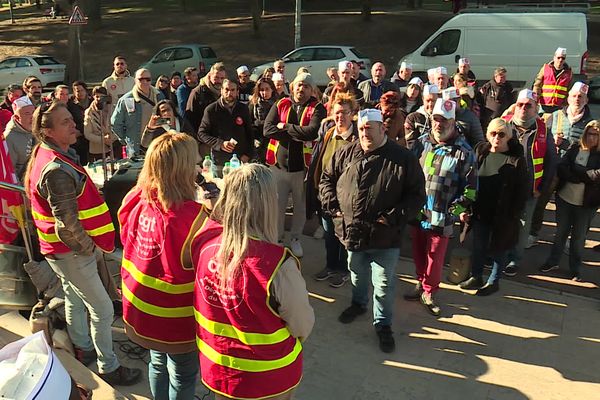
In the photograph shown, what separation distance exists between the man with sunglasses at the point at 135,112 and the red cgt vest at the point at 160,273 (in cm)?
373

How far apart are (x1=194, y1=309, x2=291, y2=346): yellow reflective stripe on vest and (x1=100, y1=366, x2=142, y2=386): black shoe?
4.93 feet

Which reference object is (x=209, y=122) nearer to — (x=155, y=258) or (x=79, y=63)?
(x=155, y=258)

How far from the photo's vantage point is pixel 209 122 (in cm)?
609

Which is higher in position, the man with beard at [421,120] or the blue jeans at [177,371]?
the man with beard at [421,120]

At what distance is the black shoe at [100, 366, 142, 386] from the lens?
12.0 ft

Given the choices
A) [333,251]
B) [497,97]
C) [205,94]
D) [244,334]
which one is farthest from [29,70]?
[244,334]

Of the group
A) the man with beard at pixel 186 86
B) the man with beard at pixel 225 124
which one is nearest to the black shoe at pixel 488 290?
the man with beard at pixel 225 124

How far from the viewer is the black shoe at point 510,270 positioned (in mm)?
5453

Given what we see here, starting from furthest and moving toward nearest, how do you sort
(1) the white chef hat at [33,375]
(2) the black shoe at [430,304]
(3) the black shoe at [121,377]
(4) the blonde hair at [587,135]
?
1. (4) the blonde hair at [587,135]
2. (2) the black shoe at [430,304]
3. (3) the black shoe at [121,377]
4. (1) the white chef hat at [33,375]

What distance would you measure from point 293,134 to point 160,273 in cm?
304

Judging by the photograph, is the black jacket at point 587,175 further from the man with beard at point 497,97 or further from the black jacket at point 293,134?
the man with beard at point 497,97

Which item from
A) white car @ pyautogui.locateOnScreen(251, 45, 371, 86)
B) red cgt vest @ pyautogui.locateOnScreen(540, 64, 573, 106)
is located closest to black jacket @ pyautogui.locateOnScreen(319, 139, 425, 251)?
red cgt vest @ pyautogui.locateOnScreen(540, 64, 573, 106)

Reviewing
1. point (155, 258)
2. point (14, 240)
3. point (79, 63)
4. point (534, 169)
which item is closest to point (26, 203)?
point (14, 240)

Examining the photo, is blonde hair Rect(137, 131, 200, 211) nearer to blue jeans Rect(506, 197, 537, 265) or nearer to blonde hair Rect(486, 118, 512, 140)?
blonde hair Rect(486, 118, 512, 140)
